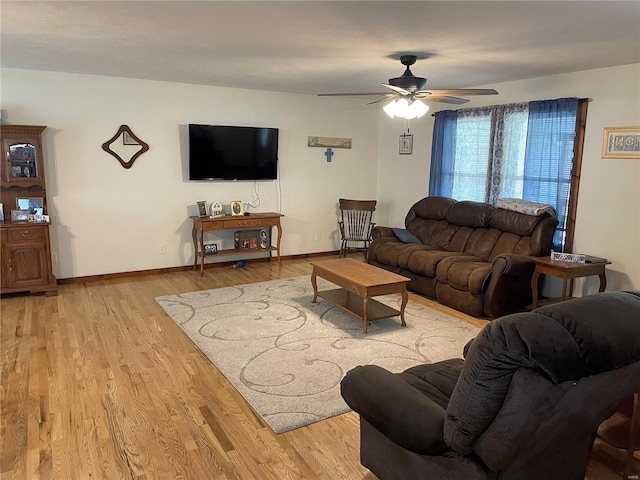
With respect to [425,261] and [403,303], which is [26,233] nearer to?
[403,303]

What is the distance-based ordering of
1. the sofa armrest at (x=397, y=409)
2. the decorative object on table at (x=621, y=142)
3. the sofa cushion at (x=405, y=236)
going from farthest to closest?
1. the sofa cushion at (x=405, y=236)
2. the decorative object on table at (x=621, y=142)
3. the sofa armrest at (x=397, y=409)

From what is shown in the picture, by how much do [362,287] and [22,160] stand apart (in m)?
3.81

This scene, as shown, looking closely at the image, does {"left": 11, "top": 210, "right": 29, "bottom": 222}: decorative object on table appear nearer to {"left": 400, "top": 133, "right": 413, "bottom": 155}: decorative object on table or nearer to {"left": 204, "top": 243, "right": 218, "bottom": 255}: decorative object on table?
{"left": 204, "top": 243, "right": 218, "bottom": 255}: decorative object on table

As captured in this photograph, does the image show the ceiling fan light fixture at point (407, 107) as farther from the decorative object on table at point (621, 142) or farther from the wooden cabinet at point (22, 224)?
the wooden cabinet at point (22, 224)

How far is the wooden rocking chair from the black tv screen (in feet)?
3.87

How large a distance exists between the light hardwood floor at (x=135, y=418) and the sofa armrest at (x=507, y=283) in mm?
2037

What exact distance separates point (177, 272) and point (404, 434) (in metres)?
4.87

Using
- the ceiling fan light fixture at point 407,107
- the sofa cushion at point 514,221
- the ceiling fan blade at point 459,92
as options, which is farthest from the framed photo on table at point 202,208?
the sofa cushion at point 514,221

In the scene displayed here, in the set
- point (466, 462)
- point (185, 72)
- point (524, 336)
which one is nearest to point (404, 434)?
point (466, 462)

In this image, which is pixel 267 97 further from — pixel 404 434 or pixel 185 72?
pixel 404 434

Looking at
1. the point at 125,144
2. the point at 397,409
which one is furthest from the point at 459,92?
the point at 125,144

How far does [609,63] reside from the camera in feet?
14.1

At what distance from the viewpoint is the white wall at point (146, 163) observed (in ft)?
17.2

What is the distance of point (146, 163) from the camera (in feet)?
18.9
